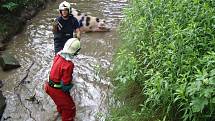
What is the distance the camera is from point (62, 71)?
640 cm

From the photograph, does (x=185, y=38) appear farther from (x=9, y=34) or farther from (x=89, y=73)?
(x=9, y=34)

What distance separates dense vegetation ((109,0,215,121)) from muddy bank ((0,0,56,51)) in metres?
3.90

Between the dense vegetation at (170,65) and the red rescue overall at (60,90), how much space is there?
81cm

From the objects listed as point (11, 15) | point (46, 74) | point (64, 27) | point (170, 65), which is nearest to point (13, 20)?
point (11, 15)

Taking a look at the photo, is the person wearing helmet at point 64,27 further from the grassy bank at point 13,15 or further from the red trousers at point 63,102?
the grassy bank at point 13,15

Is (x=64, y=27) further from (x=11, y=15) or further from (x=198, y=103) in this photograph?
(x=198, y=103)

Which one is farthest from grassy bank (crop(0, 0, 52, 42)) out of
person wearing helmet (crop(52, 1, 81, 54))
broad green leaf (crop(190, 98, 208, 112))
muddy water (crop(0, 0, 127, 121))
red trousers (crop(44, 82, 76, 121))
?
broad green leaf (crop(190, 98, 208, 112))

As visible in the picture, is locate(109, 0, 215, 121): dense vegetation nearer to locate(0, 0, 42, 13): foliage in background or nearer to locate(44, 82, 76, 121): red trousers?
locate(44, 82, 76, 121): red trousers

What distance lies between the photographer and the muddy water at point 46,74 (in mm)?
7172

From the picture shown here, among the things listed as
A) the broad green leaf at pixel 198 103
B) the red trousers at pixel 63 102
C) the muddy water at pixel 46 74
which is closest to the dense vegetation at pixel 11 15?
the muddy water at pixel 46 74

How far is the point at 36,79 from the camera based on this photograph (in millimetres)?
8266

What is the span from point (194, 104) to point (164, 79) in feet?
3.29

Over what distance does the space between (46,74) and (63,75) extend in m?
2.14

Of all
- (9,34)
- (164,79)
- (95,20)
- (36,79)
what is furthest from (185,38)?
(9,34)
